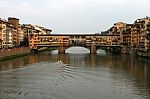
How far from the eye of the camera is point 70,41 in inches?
2549

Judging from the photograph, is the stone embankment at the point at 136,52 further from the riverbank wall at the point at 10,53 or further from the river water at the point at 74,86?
the river water at the point at 74,86

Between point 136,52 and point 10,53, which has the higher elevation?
point 10,53

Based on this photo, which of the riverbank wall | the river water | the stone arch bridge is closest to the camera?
the river water

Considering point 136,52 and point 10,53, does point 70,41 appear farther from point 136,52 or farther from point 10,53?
point 10,53

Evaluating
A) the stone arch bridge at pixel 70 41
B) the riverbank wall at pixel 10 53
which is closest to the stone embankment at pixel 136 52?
the stone arch bridge at pixel 70 41

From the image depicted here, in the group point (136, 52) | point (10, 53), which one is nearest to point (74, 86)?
point (10, 53)

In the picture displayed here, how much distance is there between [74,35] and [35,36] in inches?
276

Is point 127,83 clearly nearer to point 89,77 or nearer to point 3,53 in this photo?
point 89,77

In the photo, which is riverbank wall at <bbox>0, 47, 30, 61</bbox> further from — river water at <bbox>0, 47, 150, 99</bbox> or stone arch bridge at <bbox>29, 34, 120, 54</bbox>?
river water at <bbox>0, 47, 150, 99</bbox>

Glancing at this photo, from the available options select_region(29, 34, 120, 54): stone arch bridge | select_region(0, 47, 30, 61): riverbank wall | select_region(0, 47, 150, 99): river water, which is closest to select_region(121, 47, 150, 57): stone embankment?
select_region(29, 34, 120, 54): stone arch bridge

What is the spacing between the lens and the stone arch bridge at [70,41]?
6300cm

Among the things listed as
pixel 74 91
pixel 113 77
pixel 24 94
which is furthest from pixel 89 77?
pixel 24 94

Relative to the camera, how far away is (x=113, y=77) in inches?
1003

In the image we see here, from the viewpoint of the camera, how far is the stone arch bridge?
63.0m
